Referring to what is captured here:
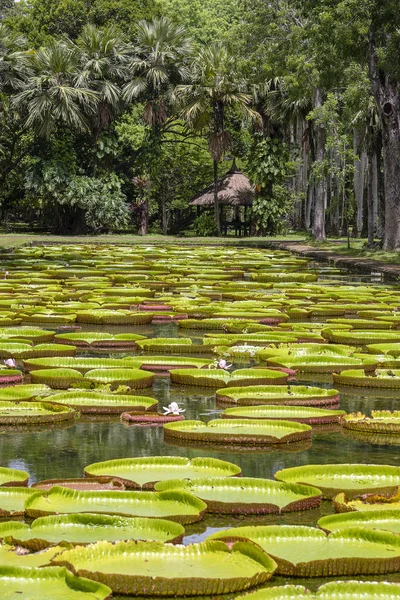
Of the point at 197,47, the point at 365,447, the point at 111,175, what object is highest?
the point at 197,47

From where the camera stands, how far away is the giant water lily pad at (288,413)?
4.90 metres

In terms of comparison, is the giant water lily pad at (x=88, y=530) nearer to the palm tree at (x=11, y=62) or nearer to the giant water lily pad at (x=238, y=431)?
the giant water lily pad at (x=238, y=431)

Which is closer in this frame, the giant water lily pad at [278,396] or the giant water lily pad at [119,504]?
the giant water lily pad at [119,504]

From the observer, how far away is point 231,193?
3938cm

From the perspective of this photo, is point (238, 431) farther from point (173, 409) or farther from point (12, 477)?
point (12, 477)

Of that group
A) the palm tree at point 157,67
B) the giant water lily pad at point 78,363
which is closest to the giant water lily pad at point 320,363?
the giant water lily pad at point 78,363

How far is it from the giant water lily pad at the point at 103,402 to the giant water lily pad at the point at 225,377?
757 millimetres

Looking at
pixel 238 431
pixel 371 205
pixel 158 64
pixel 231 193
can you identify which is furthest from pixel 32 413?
pixel 231 193

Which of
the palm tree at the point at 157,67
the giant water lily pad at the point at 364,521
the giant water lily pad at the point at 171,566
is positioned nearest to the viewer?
the giant water lily pad at the point at 171,566

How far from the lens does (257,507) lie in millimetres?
3332

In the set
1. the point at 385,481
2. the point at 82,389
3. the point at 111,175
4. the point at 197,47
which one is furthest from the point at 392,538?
the point at 197,47

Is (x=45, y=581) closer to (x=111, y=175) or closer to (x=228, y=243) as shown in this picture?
(x=228, y=243)

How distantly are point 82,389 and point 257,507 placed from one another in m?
2.39

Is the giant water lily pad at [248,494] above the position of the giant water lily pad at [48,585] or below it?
below
